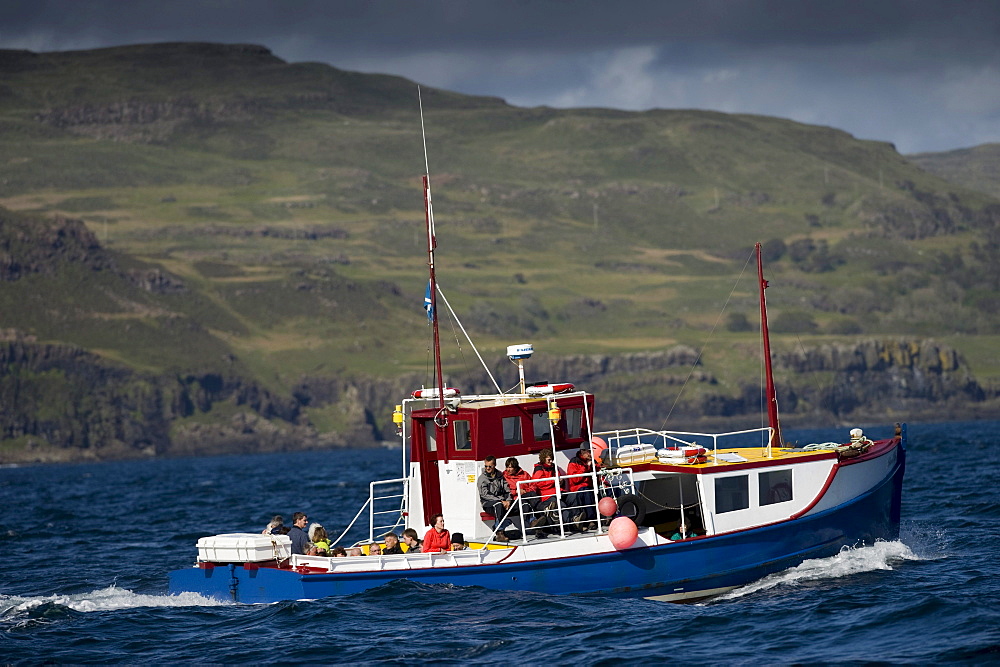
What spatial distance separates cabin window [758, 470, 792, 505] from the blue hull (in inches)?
24.9

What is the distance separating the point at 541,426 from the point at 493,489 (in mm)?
2161

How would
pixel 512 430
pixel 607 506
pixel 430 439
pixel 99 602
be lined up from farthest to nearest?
pixel 99 602, pixel 430 439, pixel 512 430, pixel 607 506

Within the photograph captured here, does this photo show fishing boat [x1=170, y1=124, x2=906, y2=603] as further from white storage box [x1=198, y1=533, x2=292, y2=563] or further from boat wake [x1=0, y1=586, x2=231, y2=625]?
boat wake [x1=0, y1=586, x2=231, y2=625]

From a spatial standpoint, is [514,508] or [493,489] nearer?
[493,489]

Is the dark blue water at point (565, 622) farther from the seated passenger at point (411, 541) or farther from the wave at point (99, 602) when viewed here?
the seated passenger at point (411, 541)

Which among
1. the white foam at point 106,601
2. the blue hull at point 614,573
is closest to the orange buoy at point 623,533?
the blue hull at point 614,573

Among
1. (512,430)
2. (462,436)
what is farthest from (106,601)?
(512,430)

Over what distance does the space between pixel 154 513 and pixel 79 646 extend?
128 ft

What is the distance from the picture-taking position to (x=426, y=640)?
2538 cm

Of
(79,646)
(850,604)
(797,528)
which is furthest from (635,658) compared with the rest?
(79,646)

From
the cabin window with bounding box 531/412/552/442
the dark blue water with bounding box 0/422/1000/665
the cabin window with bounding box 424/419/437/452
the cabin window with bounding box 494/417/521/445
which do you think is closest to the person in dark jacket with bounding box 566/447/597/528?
the cabin window with bounding box 531/412/552/442

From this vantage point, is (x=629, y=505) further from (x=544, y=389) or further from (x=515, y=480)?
(x=544, y=389)

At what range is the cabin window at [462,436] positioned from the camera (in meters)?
30.2

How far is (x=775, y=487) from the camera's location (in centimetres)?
3056
